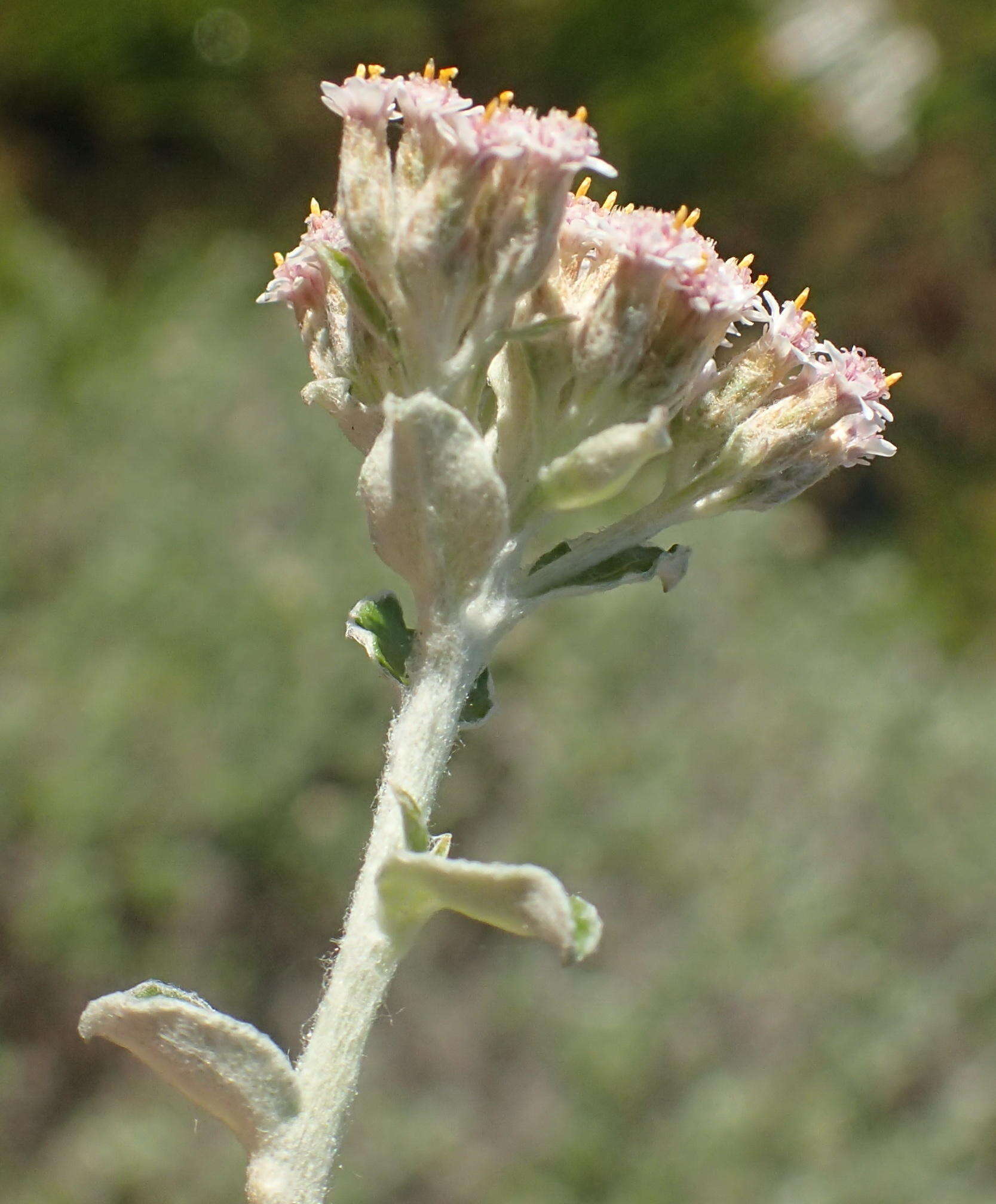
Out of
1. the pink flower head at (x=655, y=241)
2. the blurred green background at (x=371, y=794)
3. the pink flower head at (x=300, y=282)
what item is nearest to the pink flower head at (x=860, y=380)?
the pink flower head at (x=655, y=241)

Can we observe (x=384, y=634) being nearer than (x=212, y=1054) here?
No

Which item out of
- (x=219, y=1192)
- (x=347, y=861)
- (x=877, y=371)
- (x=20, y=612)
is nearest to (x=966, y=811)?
(x=347, y=861)

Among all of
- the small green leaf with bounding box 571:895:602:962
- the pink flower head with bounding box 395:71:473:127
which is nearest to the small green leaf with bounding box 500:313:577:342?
the pink flower head with bounding box 395:71:473:127

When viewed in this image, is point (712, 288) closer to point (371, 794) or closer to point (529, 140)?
point (529, 140)

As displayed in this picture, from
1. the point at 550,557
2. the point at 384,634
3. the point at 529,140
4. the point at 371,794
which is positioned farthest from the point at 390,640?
the point at 371,794

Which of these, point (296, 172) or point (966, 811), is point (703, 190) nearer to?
point (296, 172)

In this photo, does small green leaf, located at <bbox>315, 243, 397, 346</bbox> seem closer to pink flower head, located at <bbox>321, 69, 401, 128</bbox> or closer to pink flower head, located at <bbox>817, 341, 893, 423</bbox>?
pink flower head, located at <bbox>321, 69, 401, 128</bbox>

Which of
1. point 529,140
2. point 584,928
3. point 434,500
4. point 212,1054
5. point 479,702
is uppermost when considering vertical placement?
point 529,140
